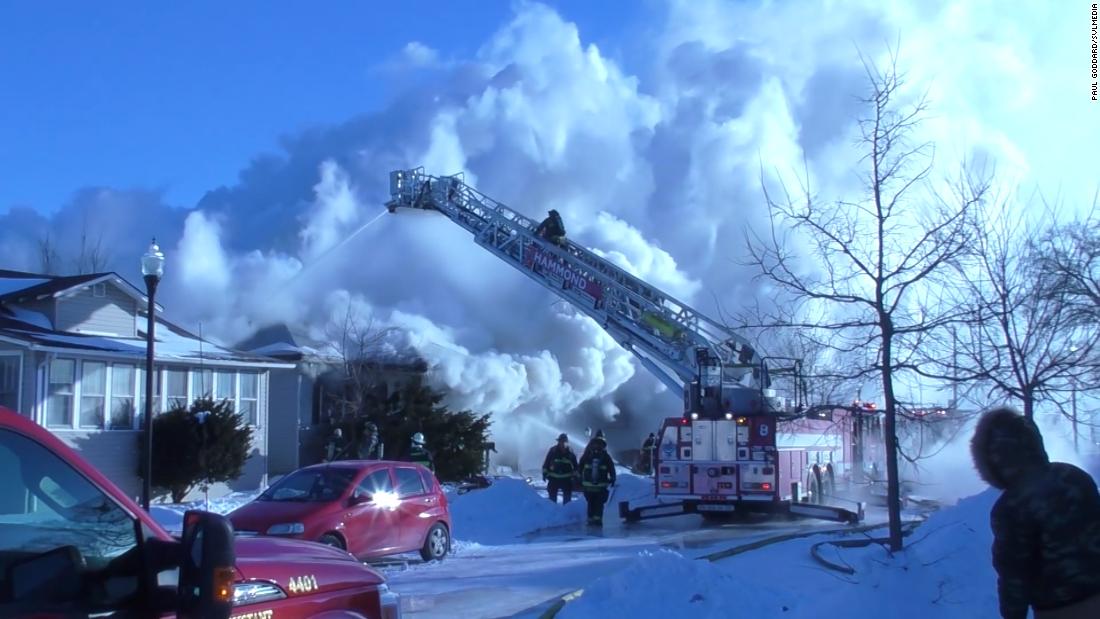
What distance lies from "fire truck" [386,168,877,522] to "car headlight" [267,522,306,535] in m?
7.58

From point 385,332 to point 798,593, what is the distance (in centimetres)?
2438

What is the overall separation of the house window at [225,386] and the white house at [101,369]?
0.03 m

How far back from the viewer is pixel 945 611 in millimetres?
7395

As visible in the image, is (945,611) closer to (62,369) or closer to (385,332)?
(62,369)

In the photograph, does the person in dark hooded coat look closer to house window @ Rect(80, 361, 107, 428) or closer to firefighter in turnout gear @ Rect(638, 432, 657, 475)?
house window @ Rect(80, 361, 107, 428)

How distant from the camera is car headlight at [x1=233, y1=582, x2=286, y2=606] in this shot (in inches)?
147

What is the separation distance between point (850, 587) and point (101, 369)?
18.9m

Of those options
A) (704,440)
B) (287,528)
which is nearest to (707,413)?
(704,440)

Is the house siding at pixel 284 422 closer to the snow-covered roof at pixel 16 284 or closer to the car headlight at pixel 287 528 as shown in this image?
the snow-covered roof at pixel 16 284

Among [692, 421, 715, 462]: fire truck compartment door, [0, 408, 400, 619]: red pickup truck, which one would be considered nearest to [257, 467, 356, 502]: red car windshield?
[692, 421, 715, 462]: fire truck compartment door

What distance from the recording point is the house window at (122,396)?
23.4 m

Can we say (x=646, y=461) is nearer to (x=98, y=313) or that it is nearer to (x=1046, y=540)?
(x=98, y=313)

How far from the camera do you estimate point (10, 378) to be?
848 inches

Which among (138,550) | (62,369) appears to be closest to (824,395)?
(138,550)
